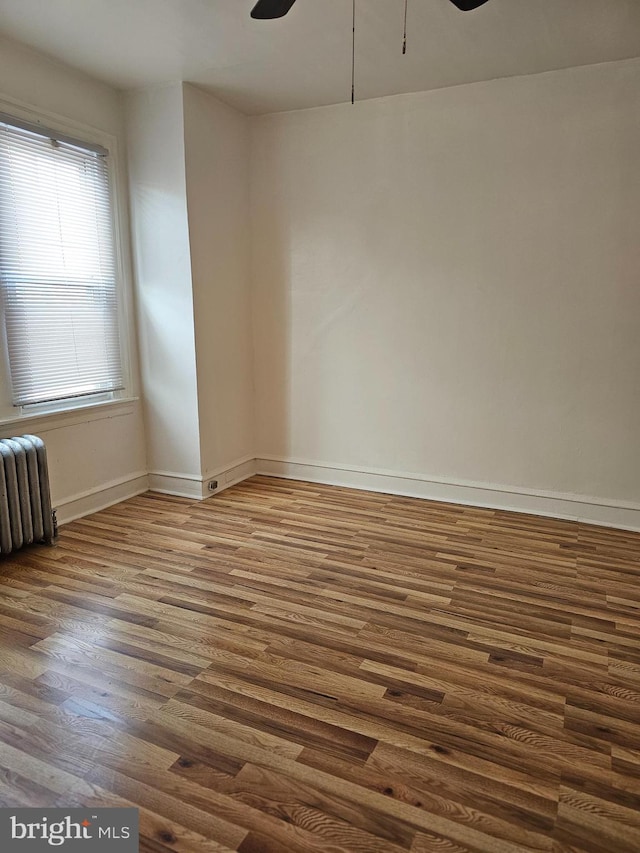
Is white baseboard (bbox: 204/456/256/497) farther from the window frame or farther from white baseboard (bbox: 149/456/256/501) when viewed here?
the window frame

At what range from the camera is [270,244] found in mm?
4719

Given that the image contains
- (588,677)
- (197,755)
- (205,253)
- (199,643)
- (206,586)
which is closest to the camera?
(197,755)

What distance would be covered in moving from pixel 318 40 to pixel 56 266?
2.14m

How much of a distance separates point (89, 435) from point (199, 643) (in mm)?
2111

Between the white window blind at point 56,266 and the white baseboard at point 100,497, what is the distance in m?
0.73

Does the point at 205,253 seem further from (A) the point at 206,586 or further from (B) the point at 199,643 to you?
(B) the point at 199,643

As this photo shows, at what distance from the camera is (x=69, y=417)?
388 centimetres

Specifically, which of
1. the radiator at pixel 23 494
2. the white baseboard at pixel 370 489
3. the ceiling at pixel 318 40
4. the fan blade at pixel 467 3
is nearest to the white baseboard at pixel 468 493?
the white baseboard at pixel 370 489

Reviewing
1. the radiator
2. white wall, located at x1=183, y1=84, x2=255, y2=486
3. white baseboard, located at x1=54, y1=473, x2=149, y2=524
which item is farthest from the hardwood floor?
white wall, located at x1=183, y1=84, x2=255, y2=486

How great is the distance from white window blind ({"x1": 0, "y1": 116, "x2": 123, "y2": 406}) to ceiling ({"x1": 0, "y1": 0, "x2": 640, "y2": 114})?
1.92 feet

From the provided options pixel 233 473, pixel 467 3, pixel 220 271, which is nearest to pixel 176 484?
pixel 233 473

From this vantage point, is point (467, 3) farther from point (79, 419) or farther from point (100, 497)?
point (100, 497)

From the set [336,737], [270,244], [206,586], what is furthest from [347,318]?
[336,737]

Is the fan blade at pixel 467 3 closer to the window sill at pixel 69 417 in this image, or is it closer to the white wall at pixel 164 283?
the white wall at pixel 164 283
